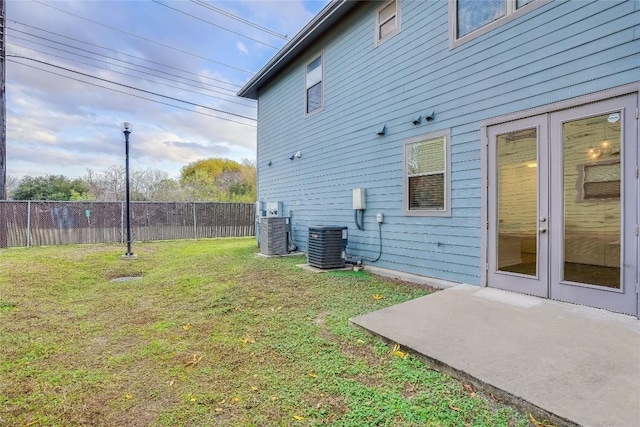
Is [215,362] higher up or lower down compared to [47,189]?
lower down

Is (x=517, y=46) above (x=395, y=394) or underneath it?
above

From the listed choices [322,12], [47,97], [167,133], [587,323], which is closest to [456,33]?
[322,12]

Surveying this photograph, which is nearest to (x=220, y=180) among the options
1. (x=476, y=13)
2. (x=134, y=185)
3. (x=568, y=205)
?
(x=134, y=185)

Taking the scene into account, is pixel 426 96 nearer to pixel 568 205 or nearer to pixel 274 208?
pixel 568 205

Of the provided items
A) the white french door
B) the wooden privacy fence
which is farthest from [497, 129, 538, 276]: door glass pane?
the wooden privacy fence

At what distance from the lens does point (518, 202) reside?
3.94m

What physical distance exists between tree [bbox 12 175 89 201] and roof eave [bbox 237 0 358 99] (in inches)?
547

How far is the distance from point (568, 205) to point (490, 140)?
121 cm

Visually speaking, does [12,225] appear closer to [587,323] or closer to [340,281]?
[340,281]

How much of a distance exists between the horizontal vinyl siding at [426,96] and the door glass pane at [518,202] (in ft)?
1.04

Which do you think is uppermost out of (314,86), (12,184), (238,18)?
(238,18)

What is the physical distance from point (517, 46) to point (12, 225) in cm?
1356

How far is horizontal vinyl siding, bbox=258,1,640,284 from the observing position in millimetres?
3406

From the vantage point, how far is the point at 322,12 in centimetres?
676
